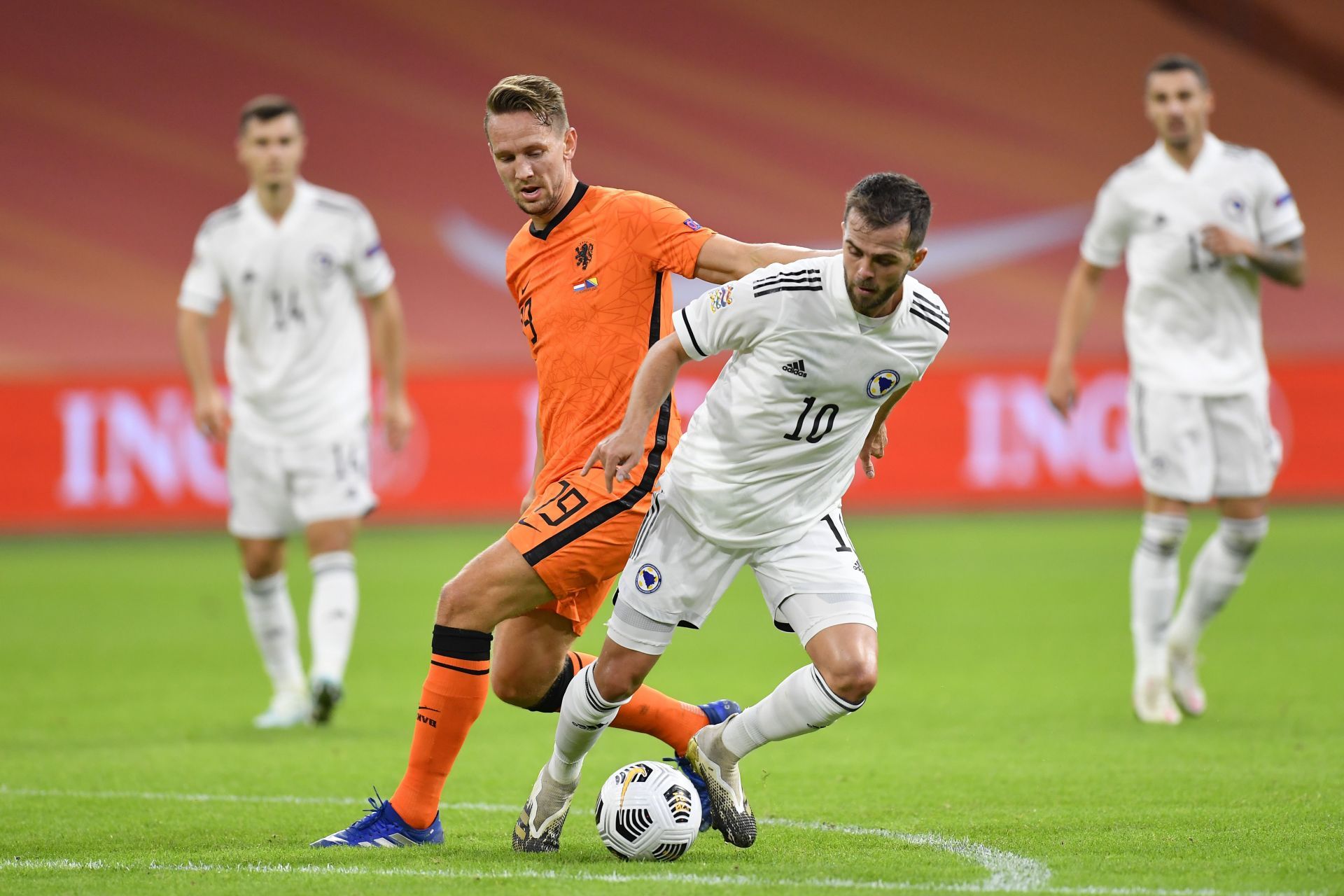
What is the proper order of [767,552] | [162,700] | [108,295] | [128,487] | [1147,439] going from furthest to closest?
[108,295]
[128,487]
[162,700]
[1147,439]
[767,552]

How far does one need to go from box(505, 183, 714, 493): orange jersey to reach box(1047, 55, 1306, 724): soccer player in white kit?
117 inches

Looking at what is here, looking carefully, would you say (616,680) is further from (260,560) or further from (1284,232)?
(1284,232)

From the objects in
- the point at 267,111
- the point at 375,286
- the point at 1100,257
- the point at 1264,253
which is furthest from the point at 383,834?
the point at 1264,253

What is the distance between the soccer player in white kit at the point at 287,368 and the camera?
7.67 m

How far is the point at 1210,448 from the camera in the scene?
23.9ft

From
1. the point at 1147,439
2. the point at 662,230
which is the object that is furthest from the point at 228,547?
the point at 662,230

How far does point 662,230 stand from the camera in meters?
5.00

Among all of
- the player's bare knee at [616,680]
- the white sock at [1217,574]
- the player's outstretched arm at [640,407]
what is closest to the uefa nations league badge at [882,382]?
the player's outstretched arm at [640,407]

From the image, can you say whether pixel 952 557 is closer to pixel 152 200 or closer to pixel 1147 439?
Answer: pixel 1147 439

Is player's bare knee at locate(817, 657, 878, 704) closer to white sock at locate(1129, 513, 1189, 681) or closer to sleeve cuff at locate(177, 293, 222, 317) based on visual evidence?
white sock at locate(1129, 513, 1189, 681)

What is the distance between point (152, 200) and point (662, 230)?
51.3ft

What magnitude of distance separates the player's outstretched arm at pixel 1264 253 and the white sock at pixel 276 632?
4.31m

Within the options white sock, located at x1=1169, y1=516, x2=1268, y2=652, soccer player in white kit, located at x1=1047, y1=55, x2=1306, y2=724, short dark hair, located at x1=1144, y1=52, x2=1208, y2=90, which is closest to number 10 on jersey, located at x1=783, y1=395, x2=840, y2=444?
soccer player in white kit, located at x1=1047, y1=55, x2=1306, y2=724

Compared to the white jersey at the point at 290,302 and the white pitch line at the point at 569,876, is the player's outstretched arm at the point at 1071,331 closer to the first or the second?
the white jersey at the point at 290,302
